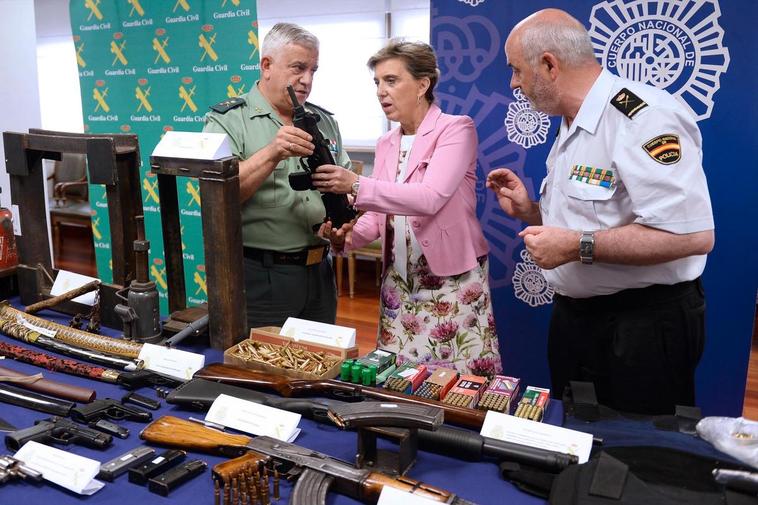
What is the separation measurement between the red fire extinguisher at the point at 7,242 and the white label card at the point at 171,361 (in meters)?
0.96

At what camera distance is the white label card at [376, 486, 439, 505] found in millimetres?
1104

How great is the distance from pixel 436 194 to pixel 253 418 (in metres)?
1.12

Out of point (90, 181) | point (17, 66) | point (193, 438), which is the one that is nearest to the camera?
point (193, 438)

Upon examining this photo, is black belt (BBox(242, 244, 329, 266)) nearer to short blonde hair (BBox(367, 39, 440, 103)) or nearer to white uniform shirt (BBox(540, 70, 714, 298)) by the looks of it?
short blonde hair (BBox(367, 39, 440, 103))

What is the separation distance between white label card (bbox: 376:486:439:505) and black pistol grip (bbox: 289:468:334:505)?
114 millimetres

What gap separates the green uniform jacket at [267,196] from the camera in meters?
2.40

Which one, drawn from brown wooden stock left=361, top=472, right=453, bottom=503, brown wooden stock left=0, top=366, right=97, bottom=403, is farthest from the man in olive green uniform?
brown wooden stock left=361, top=472, right=453, bottom=503

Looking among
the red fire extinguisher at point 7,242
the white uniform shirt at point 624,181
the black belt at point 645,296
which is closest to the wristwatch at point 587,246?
the white uniform shirt at point 624,181

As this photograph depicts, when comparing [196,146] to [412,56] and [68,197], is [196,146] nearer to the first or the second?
[412,56]

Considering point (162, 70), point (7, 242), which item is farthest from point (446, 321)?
point (162, 70)

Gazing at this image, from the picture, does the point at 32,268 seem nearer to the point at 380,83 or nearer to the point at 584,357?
the point at 380,83

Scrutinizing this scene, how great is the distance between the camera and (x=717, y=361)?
2717mm

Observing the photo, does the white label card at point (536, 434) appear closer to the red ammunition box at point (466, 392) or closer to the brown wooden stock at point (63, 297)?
the red ammunition box at point (466, 392)

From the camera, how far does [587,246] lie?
1.74 meters
